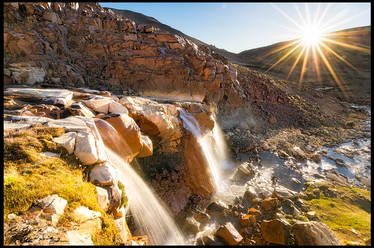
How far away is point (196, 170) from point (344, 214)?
5421mm

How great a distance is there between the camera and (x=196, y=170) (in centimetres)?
727

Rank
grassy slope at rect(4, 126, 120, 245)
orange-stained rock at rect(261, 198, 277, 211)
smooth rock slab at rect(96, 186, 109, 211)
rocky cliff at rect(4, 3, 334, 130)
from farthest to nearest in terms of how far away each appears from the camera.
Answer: rocky cliff at rect(4, 3, 334, 130)
orange-stained rock at rect(261, 198, 277, 211)
smooth rock slab at rect(96, 186, 109, 211)
grassy slope at rect(4, 126, 120, 245)

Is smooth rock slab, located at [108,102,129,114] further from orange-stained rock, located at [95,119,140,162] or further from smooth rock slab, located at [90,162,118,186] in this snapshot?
smooth rock slab, located at [90,162,118,186]

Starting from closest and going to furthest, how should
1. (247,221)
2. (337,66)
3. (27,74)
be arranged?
1. (247,221)
2. (27,74)
3. (337,66)

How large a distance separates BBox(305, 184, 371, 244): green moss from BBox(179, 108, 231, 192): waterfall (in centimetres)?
367

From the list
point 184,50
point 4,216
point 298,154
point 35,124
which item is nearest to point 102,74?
A: point 184,50

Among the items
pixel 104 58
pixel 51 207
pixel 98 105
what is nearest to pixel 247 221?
pixel 51 207

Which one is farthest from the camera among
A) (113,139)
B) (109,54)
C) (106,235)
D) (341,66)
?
(341,66)

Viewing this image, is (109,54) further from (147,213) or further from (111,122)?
(147,213)

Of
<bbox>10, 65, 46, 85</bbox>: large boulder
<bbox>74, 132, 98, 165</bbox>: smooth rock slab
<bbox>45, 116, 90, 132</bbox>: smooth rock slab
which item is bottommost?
<bbox>74, 132, 98, 165</bbox>: smooth rock slab

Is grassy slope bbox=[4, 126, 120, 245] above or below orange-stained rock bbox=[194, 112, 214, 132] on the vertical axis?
below

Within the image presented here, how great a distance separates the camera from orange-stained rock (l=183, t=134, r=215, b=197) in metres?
6.85

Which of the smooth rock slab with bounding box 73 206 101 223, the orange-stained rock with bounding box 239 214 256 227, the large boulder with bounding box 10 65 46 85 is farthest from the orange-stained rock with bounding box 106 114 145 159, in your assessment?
the large boulder with bounding box 10 65 46 85

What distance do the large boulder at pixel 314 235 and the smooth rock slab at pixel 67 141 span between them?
16.6 feet
